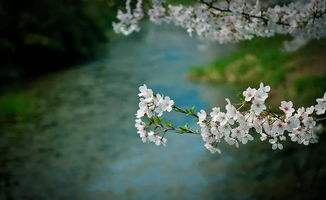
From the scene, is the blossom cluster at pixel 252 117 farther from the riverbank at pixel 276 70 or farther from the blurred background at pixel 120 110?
the riverbank at pixel 276 70

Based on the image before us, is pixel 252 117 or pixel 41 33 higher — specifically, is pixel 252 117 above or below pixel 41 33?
below

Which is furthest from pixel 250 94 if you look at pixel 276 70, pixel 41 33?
pixel 41 33

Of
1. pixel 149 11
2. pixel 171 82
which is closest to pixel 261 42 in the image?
pixel 171 82

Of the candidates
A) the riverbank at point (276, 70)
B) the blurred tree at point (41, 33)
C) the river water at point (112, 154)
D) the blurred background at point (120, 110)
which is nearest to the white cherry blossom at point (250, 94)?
the blurred background at point (120, 110)

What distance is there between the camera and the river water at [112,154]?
7.60m

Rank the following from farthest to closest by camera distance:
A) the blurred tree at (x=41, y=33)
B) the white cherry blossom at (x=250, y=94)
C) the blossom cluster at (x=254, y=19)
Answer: the blurred tree at (x=41, y=33), the blossom cluster at (x=254, y=19), the white cherry blossom at (x=250, y=94)

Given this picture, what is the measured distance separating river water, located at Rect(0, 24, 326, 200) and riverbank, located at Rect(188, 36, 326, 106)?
2.35 ft

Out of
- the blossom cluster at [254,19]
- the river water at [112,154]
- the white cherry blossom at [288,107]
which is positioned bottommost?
the white cherry blossom at [288,107]

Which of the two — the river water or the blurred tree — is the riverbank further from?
the blurred tree

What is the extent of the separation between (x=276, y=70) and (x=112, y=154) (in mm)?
6168

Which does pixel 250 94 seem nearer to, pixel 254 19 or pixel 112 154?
pixel 254 19

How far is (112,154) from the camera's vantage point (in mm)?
9367

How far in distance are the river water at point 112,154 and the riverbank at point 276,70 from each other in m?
0.72

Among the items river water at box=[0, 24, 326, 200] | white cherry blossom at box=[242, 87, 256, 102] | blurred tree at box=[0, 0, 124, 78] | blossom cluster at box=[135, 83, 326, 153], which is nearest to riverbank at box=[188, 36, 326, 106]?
river water at box=[0, 24, 326, 200]
